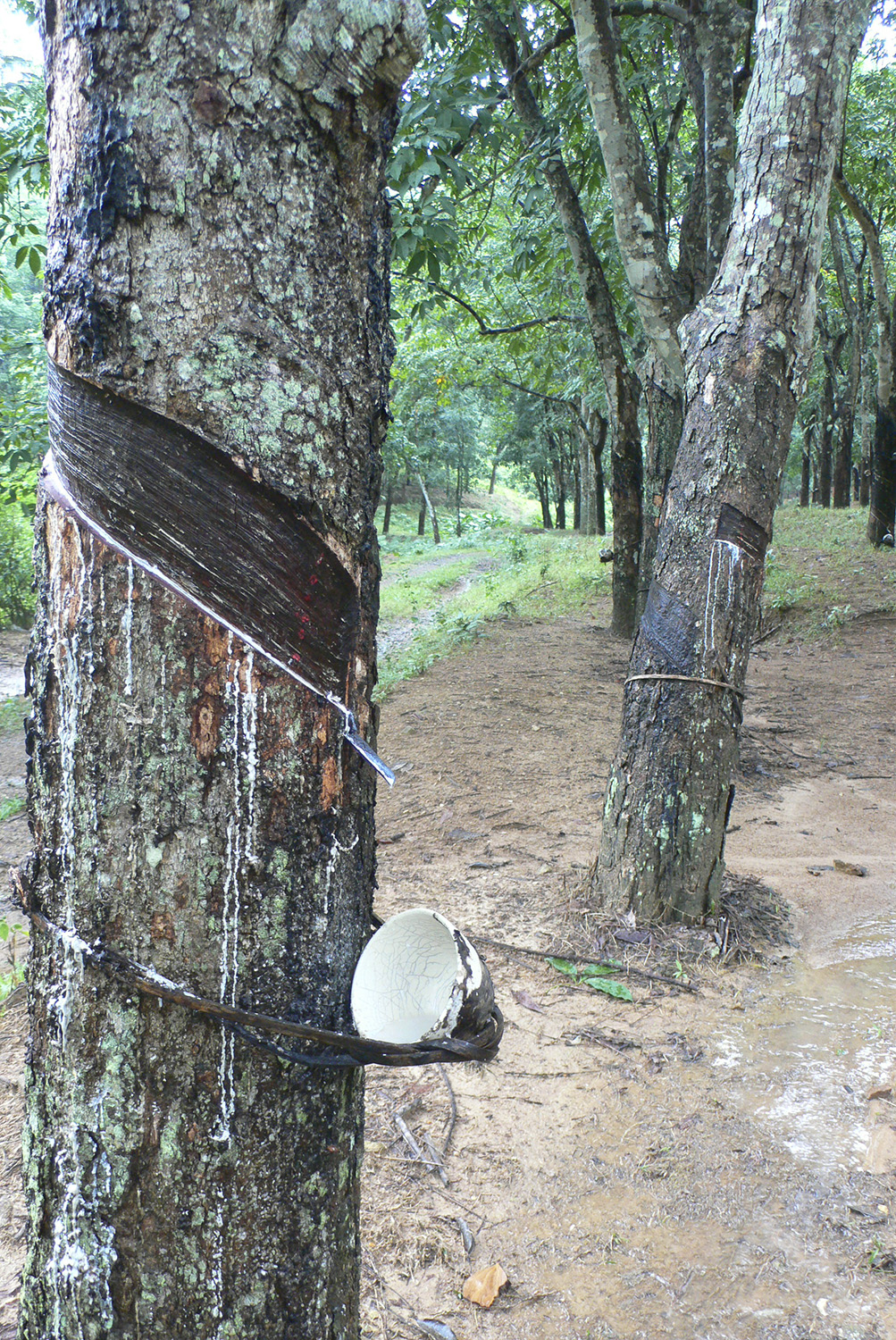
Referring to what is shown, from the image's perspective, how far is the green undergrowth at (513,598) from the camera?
9891mm

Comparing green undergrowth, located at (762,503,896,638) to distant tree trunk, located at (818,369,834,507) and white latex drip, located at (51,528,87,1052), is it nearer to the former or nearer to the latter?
distant tree trunk, located at (818,369,834,507)

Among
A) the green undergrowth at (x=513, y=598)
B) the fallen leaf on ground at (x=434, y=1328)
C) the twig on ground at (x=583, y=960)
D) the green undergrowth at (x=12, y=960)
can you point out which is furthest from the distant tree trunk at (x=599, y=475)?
the fallen leaf on ground at (x=434, y=1328)

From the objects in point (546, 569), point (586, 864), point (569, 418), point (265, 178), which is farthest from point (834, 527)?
point (265, 178)

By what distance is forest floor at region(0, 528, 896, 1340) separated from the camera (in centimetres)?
209

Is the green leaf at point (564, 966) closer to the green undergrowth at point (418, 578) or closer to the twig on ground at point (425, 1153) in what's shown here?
the twig on ground at point (425, 1153)

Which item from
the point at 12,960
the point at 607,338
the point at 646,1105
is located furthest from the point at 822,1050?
the point at 607,338

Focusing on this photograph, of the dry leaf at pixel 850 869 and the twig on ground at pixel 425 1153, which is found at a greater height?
the dry leaf at pixel 850 869

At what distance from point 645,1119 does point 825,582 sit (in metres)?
10.5

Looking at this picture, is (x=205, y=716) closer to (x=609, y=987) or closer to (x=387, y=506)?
(x=609, y=987)

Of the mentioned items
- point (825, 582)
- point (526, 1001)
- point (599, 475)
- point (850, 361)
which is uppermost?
point (850, 361)

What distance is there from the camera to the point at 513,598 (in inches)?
538

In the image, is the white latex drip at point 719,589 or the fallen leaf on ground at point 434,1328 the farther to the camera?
the white latex drip at point 719,589

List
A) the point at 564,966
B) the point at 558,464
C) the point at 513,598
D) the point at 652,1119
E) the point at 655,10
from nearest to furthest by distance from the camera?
the point at 652,1119
the point at 564,966
the point at 655,10
the point at 513,598
the point at 558,464

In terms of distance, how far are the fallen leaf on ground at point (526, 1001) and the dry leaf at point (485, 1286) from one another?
117cm
